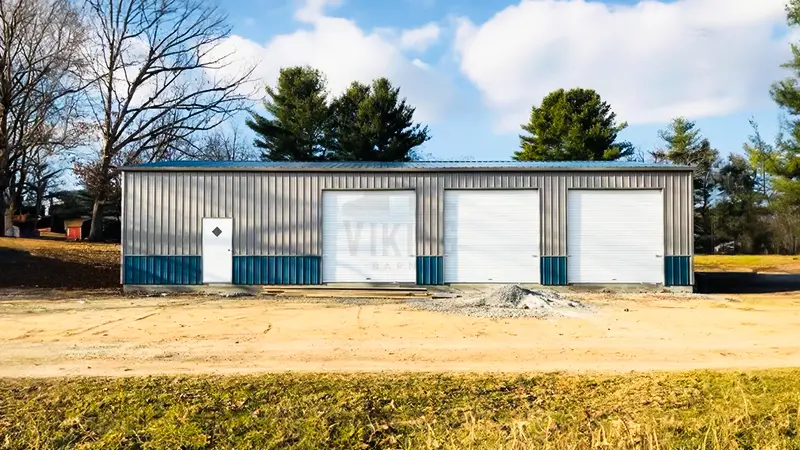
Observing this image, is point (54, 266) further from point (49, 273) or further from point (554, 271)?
point (554, 271)

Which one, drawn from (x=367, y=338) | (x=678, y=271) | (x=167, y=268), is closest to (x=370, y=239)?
(x=167, y=268)

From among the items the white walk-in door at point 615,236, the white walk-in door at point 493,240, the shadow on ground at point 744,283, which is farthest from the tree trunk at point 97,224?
the shadow on ground at point 744,283

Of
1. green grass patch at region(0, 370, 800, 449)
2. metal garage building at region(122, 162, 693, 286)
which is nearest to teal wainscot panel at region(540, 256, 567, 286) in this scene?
metal garage building at region(122, 162, 693, 286)

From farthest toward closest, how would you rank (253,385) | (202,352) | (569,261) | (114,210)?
(114,210) < (569,261) < (202,352) < (253,385)

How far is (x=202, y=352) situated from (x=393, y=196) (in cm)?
1122

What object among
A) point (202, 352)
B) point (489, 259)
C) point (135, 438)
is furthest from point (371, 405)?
point (489, 259)

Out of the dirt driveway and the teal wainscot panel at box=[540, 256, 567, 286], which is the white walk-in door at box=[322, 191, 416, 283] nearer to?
the dirt driveway

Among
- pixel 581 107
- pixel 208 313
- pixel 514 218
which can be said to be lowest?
pixel 208 313

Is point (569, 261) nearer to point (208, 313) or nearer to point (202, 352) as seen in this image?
point (208, 313)

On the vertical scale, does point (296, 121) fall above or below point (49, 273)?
above

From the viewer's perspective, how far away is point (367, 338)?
11094 mm

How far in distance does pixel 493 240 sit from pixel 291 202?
664 centimetres

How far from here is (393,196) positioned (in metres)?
20.1

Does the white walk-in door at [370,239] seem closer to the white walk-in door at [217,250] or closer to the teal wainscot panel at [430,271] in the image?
the teal wainscot panel at [430,271]
